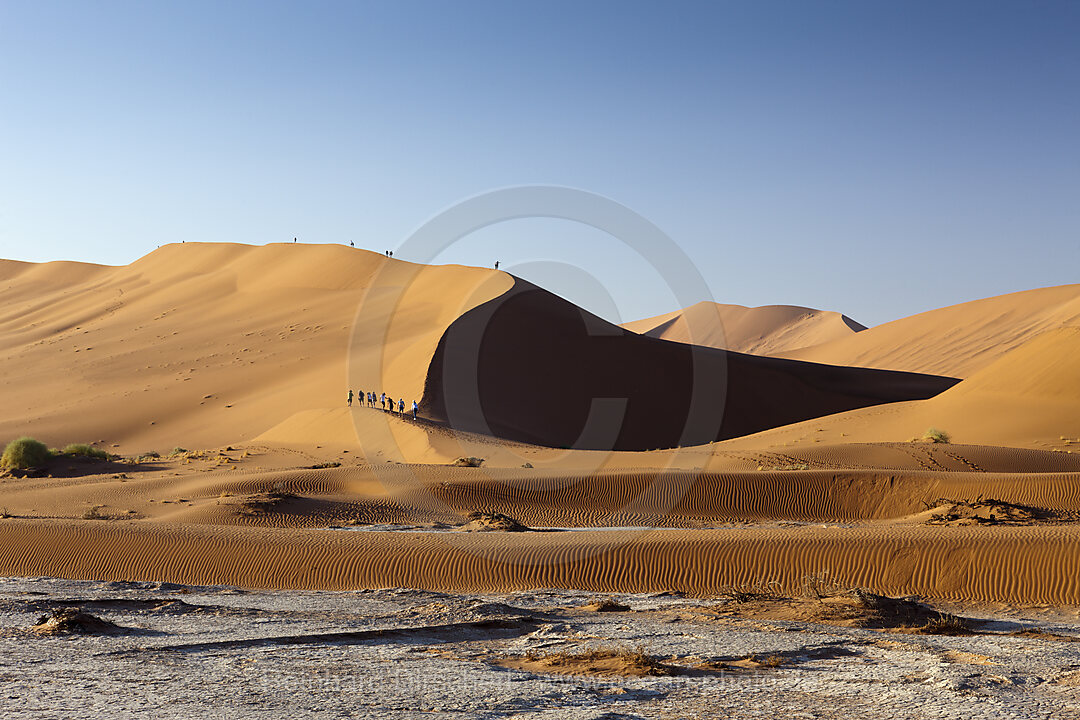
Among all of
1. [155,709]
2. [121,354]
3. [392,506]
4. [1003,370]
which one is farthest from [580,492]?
[121,354]

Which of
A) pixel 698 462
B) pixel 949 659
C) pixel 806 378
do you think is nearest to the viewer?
pixel 949 659

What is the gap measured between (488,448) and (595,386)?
17.0 m

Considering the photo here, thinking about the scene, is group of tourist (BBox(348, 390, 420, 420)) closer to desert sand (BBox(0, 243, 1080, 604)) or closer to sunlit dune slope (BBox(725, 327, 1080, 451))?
desert sand (BBox(0, 243, 1080, 604))

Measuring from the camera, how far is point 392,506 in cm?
2198

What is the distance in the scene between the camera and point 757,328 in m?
167

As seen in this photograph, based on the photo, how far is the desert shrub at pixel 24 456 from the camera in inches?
1176

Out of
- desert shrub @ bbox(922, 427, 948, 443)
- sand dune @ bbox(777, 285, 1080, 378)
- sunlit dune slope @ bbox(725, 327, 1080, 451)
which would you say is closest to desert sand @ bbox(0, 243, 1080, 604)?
sunlit dune slope @ bbox(725, 327, 1080, 451)

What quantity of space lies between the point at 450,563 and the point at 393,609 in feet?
10.7

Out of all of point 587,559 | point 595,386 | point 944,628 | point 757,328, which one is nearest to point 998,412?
point 595,386

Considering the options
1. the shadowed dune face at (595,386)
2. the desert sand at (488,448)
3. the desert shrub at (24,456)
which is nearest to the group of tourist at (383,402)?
the desert sand at (488,448)

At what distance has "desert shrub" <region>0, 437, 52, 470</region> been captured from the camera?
29.9 meters

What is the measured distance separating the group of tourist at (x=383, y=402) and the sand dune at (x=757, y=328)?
10928cm

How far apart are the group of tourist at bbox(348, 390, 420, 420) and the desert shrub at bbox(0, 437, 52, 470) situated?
10.8 meters

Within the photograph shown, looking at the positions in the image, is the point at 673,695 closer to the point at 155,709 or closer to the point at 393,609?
the point at 155,709
